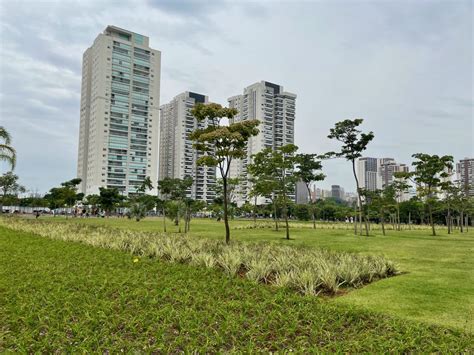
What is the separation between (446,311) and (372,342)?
2175 mm

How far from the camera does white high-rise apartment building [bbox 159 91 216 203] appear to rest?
113125mm

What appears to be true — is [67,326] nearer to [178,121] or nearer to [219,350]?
[219,350]

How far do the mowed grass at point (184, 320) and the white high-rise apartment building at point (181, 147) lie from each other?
102 m

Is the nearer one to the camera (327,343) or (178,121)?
(327,343)

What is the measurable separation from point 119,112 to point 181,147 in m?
26.1

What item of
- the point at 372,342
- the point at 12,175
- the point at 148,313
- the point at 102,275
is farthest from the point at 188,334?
the point at 12,175

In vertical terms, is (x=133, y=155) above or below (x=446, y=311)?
above

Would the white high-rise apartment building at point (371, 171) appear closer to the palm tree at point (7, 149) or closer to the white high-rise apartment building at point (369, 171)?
the white high-rise apartment building at point (369, 171)

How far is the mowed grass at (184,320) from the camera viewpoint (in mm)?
3861

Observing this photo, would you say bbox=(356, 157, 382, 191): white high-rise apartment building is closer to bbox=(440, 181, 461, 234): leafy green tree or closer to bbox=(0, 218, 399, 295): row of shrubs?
bbox=(440, 181, 461, 234): leafy green tree

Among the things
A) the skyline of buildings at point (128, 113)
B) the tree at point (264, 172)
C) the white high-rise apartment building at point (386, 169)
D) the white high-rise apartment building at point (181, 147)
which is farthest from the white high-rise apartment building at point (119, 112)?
the tree at point (264, 172)

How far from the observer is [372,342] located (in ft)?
13.0

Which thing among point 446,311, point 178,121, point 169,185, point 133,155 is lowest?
point 446,311

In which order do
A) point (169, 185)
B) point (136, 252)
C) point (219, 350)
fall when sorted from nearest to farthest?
point (219, 350) → point (136, 252) → point (169, 185)
